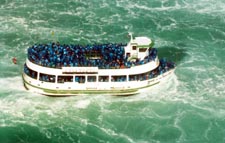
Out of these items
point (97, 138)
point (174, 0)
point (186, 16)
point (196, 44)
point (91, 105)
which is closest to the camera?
point (97, 138)

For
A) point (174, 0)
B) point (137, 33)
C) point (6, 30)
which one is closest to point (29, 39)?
point (6, 30)

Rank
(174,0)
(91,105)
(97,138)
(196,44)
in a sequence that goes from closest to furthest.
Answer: (97,138) < (91,105) < (196,44) < (174,0)

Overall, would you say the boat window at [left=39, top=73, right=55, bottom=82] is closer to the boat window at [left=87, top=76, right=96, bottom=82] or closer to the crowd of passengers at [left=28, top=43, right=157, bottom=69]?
the crowd of passengers at [left=28, top=43, right=157, bottom=69]

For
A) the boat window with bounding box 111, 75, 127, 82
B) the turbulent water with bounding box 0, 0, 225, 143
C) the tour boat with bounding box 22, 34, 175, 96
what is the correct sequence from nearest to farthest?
the turbulent water with bounding box 0, 0, 225, 143
the tour boat with bounding box 22, 34, 175, 96
the boat window with bounding box 111, 75, 127, 82

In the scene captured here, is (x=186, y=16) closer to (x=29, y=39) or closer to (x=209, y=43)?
(x=209, y=43)

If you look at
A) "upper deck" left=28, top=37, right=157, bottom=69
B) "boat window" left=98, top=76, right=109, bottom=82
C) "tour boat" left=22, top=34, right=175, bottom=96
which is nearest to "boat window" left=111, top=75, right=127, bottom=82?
"tour boat" left=22, top=34, right=175, bottom=96

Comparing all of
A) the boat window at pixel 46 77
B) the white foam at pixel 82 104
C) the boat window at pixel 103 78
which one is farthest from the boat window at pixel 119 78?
the boat window at pixel 46 77
